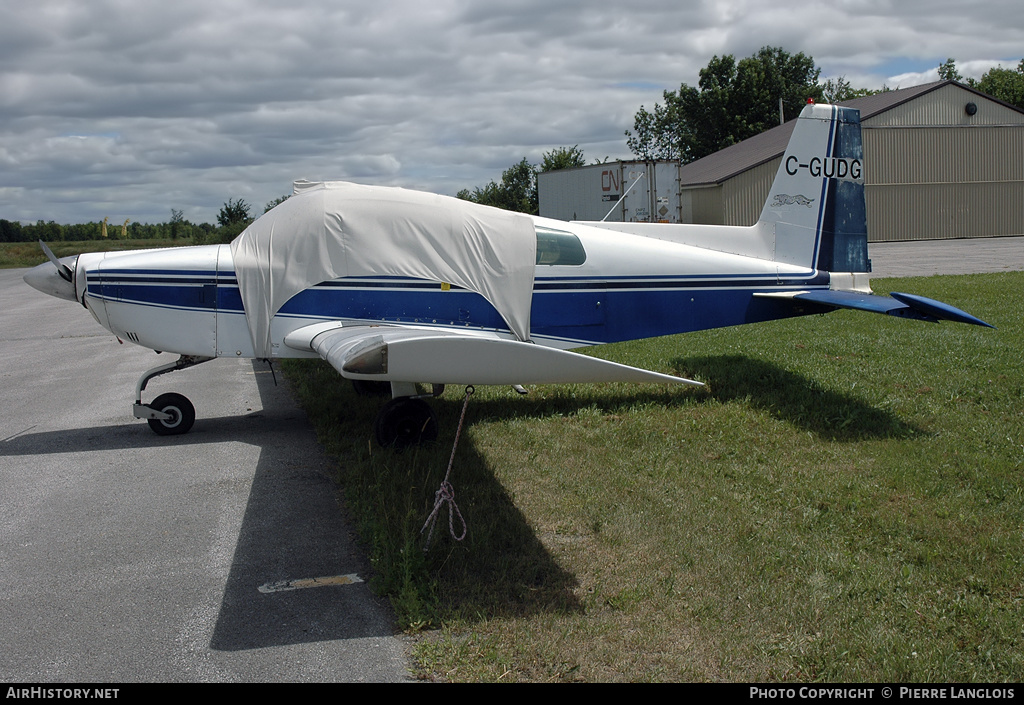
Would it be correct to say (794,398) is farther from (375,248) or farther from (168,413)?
(168,413)

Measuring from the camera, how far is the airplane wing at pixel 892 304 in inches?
→ 251

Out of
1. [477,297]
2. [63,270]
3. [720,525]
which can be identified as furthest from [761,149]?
[720,525]

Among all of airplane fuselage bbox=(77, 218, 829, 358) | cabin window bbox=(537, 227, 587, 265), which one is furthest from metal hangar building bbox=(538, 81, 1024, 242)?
cabin window bbox=(537, 227, 587, 265)

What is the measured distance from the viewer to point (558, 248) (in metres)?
7.59

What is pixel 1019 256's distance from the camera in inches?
957

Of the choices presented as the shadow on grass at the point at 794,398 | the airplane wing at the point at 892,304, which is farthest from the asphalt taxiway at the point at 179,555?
the airplane wing at the point at 892,304

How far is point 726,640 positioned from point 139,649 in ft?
9.21

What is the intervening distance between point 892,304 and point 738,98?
57068 millimetres

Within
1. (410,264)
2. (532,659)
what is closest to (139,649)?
(532,659)

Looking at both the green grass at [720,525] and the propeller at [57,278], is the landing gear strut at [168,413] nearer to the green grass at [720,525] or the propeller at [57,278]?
the propeller at [57,278]

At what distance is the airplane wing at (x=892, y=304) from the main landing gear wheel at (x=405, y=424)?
3836 millimetres

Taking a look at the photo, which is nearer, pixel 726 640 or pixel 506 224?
pixel 726 640

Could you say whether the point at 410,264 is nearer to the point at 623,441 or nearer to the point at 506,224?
the point at 506,224

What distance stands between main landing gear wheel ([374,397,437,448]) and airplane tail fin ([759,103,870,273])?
14.2 ft
